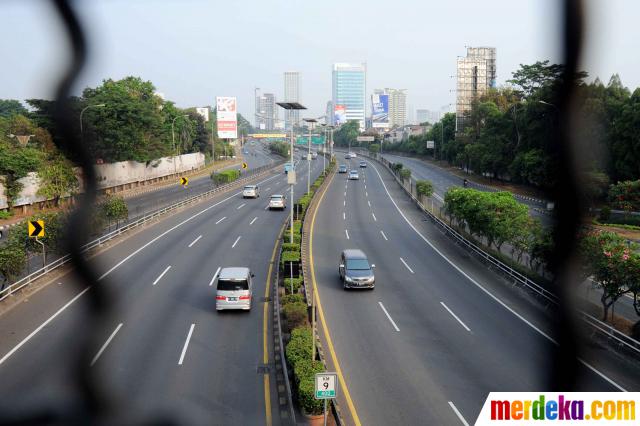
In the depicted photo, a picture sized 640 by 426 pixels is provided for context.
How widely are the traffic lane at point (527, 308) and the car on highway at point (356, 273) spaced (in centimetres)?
322

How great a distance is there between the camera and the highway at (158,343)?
9.86 metres

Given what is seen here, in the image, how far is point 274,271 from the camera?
21.0 metres

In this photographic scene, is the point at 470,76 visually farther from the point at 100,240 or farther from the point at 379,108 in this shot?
the point at 379,108

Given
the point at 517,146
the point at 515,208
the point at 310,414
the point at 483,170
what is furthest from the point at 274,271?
the point at 483,170

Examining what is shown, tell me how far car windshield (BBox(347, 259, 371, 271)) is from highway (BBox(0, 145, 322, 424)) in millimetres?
3290

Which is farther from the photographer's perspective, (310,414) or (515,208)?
(515,208)

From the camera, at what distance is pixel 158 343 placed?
1322cm

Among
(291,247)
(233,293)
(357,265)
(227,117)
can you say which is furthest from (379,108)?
(233,293)

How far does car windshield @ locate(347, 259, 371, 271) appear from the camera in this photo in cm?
1914

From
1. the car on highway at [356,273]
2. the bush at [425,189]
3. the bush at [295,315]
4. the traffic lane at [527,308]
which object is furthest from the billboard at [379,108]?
the bush at [295,315]

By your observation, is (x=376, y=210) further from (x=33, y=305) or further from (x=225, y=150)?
(x=225, y=150)

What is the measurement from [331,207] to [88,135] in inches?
1457

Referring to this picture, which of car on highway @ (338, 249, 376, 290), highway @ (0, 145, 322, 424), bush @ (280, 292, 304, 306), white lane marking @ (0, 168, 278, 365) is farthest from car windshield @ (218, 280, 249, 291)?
car on highway @ (338, 249, 376, 290)

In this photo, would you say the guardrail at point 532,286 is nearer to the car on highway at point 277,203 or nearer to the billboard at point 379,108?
the car on highway at point 277,203
